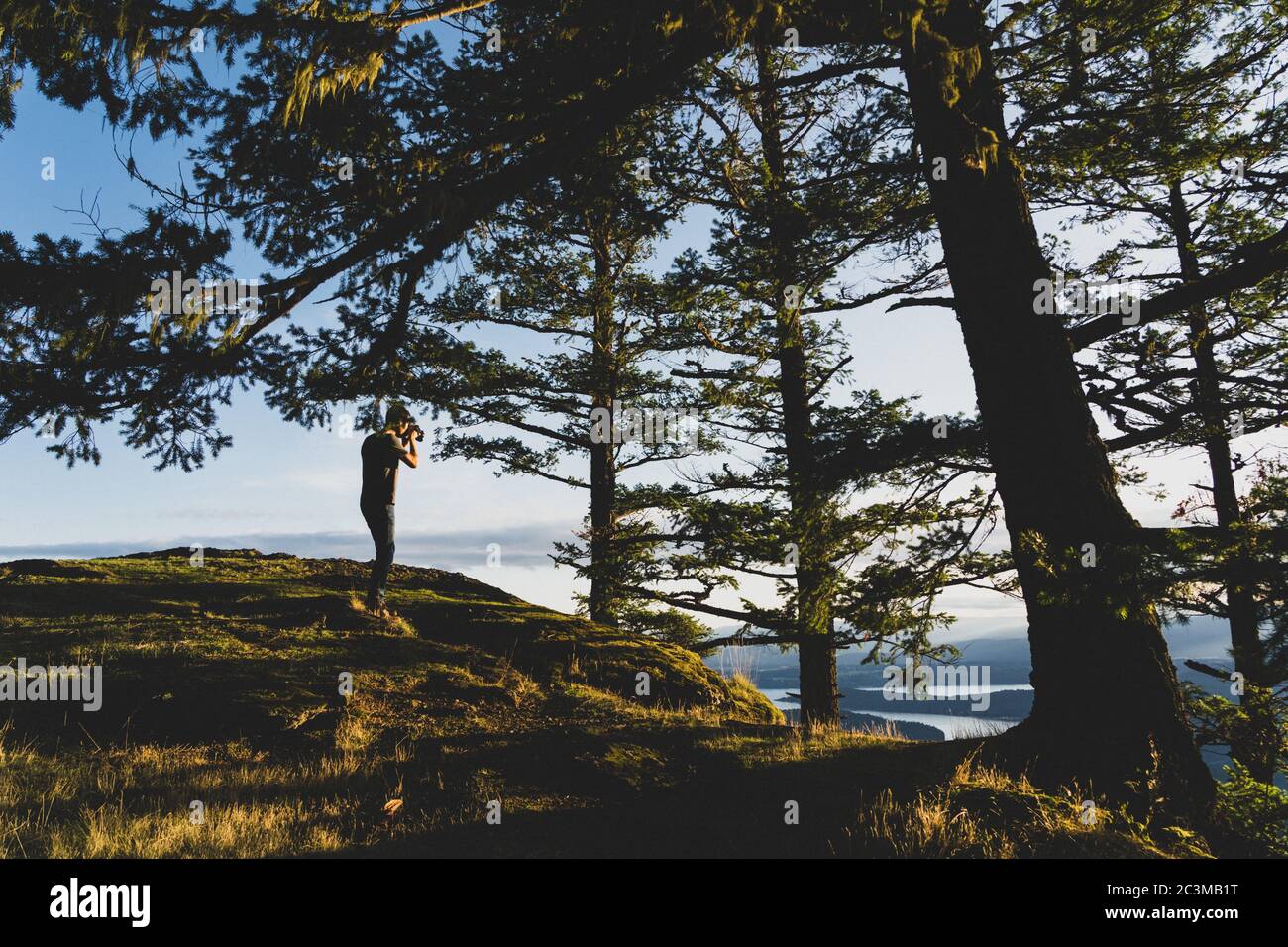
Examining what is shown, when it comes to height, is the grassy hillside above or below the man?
below

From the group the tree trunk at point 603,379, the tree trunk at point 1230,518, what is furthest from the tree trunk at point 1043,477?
the tree trunk at point 603,379

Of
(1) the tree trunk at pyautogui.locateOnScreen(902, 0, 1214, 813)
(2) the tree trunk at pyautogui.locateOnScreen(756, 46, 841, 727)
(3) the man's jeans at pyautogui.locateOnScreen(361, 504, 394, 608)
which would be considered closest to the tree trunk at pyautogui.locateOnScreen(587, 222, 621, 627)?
(2) the tree trunk at pyautogui.locateOnScreen(756, 46, 841, 727)

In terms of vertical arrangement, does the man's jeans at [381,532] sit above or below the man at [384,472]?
below

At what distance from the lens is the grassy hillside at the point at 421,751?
5.03m

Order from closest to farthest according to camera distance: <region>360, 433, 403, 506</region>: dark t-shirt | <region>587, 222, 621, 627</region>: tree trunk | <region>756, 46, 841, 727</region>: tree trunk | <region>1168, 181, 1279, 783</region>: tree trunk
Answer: <region>1168, 181, 1279, 783</region>: tree trunk, <region>756, 46, 841, 727</region>: tree trunk, <region>360, 433, 403, 506</region>: dark t-shirt, <region>587, 222, 621, 627</region>: tree trunk

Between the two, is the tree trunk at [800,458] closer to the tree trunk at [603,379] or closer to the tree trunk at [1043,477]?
the tree trunk at [1043,477]

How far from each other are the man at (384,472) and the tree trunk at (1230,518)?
862 centimetres

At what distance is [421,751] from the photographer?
6.98 metres

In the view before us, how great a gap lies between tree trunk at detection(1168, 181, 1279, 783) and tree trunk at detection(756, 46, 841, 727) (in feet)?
13.2

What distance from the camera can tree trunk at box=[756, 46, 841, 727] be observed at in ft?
29.8

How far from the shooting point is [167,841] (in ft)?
15.3

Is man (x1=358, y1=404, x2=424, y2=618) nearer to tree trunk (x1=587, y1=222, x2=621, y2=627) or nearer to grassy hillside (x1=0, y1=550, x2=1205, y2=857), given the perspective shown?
grassy hillside (x1=0, y1=550, x2=1205, y2=857)

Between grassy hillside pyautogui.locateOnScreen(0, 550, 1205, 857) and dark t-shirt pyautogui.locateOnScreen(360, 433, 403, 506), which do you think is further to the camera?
dark t-shirt pyautogui.locateOnScreen(360, 433, 403, 506)

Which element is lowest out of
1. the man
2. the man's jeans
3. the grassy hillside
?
the grassy hillside
